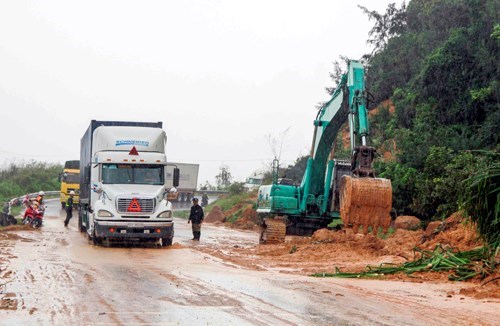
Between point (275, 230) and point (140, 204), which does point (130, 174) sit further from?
point (275, 230)

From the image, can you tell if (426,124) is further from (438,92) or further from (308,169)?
(308,169)

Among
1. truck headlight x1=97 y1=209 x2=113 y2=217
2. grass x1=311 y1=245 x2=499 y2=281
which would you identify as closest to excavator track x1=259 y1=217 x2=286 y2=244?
truck headlight x1=97 y1=209 x2=113 y2=217

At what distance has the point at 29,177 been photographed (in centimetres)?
7588

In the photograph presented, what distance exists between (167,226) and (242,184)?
4393 cm

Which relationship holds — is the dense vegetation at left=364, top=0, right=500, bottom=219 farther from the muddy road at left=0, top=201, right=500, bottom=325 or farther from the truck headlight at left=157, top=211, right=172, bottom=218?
the muddy road at left=0, top=201, right=500, bottom=325

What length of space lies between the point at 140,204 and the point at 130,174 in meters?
1.54

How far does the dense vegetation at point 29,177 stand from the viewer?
240ft

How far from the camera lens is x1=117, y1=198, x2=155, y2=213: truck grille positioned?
22.9 m

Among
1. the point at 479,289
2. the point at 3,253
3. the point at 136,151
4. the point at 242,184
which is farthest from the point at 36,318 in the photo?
the point at 242,184

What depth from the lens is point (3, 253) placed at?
63.2 feet

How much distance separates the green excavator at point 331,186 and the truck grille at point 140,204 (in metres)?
4.15

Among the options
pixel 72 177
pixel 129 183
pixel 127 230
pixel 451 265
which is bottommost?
pixel 451 265

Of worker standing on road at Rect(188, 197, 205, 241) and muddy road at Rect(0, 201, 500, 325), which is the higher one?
worker standing on road at Rect(188, 197, 205, 241)

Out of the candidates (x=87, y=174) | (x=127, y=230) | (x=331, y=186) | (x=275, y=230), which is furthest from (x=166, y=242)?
(x=331, y=186)
